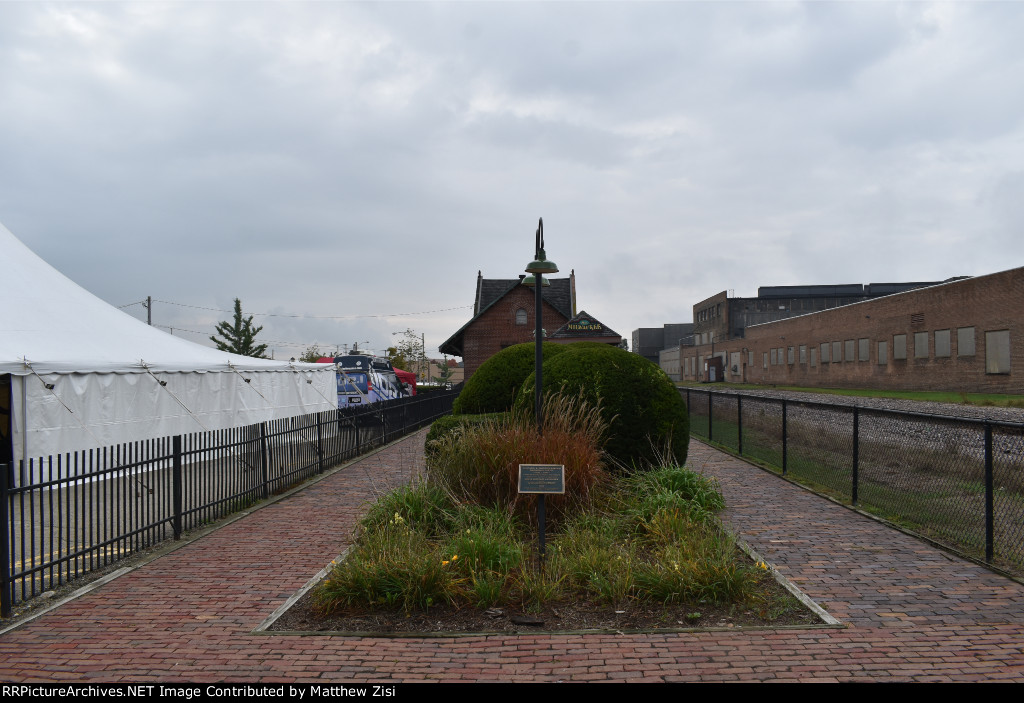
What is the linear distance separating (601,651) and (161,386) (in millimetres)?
12709

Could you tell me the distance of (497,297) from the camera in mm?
43375

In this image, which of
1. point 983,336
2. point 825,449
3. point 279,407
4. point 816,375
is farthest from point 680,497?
point 816,375

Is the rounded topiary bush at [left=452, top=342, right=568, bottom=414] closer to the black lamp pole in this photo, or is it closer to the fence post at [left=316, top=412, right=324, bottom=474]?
the fence post at [left=316, top=412, right=324, bottom=474]

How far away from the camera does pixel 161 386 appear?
48.0 ft

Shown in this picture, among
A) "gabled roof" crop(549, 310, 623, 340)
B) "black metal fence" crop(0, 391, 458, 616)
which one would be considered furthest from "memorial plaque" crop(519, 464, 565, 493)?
"gabled roof" crop(549, 310, 623, 340)

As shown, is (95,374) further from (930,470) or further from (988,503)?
(988,503)

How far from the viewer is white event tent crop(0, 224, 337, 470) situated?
39.0ft

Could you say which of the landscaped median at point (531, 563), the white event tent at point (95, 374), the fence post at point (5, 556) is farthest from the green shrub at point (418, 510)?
the white event tent at point (95, 374)

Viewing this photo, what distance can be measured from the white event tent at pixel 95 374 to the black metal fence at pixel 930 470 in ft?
40.0

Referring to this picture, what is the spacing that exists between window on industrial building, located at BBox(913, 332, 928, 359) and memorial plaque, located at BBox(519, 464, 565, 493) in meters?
41.5

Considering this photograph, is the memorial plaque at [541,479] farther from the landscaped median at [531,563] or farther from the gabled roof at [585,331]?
the gabled roof at [585,331]

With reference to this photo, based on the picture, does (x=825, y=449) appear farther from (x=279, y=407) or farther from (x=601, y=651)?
(x=279, y=407)

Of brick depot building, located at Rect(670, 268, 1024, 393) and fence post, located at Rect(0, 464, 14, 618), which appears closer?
fence post, located at Rect(0, 464, 14, 618)

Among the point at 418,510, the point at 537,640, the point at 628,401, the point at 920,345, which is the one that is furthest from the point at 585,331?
the point at 920,345
